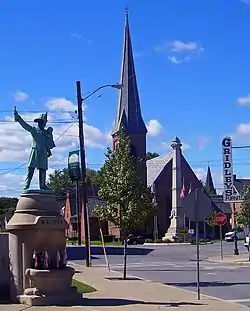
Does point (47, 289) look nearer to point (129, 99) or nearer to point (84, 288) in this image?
point (84, 288)

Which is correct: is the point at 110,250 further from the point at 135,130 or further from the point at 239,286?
the point at 135,130

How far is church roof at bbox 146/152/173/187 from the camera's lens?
9294 cm

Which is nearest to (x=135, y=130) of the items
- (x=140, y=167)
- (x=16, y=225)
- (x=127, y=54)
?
(x=127, y=54)

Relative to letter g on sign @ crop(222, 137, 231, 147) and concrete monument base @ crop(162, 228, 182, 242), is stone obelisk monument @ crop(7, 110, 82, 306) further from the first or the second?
concrete monument base @ crop(162, 228, 182, 242)

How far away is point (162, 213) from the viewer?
89750mm

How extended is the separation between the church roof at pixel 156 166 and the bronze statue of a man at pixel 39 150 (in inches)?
2903

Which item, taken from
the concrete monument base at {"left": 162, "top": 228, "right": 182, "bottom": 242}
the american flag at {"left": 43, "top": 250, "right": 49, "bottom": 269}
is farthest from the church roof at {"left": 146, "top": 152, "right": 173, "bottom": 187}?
the american flag at {"left": 43, "top": 250, "right": 49, "bottom": 269}

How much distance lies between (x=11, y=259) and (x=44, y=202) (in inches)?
64.6

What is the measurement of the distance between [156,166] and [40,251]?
263 feet

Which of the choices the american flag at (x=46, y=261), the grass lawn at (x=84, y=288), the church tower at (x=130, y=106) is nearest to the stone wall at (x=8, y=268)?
the american flag at (x=46, y=261)

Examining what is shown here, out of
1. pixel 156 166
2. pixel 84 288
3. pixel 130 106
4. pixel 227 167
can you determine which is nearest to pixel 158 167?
pixel 156 166

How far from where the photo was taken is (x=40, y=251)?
16.4 metres

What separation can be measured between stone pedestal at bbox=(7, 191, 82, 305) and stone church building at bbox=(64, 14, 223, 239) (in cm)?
5807

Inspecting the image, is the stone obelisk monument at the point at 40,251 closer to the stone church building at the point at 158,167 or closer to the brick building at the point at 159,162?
the stone church building at the point at 158,167
